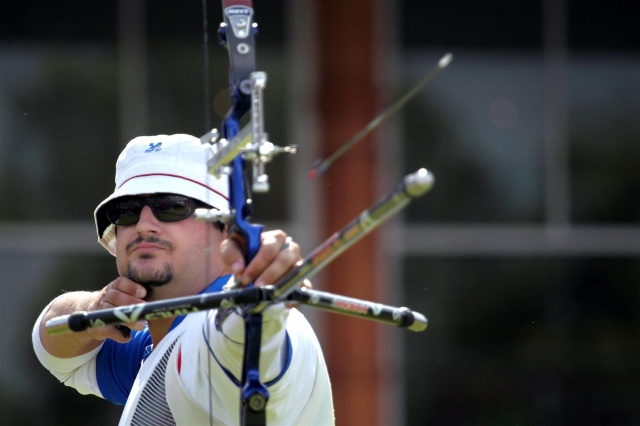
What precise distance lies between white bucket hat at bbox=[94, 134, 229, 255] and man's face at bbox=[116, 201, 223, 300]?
70mm

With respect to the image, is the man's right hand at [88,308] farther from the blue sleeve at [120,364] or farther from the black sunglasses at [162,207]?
the black sunglasses at [162,207]

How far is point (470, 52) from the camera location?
8.38 meters

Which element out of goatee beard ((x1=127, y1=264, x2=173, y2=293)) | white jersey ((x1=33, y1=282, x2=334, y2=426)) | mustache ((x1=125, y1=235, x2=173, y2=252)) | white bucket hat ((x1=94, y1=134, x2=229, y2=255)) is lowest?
white jersey ((x1=33, y1=282, x2=334, y2=426))

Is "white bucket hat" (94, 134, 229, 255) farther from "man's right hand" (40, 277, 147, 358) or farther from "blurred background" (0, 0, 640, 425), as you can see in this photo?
"blurred background" (0, 0, 640, 425)

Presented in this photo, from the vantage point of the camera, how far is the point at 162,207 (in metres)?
3.55

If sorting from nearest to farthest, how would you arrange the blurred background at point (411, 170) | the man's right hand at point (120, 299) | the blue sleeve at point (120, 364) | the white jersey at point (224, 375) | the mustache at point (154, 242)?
1. the white jersey at point (224, 375)
2. the man's right hand at point (120, 299)
3. the mustache at point (154, 242)
4. the blue sleeve at point (120, 364)
5. the blurred background at point (411, 170)

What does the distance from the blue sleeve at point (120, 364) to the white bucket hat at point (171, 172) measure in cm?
52

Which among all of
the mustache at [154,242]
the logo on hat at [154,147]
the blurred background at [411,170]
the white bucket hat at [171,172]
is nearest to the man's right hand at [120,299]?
the mustache at [154,242]

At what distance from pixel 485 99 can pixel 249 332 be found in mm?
5974

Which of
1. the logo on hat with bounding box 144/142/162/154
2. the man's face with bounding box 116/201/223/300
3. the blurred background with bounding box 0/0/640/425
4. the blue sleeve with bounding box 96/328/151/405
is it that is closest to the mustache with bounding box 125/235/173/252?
the man's face with bounding box 116/201/223/300

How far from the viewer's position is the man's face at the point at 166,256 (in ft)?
11.5

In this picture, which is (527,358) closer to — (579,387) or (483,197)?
(579,387)

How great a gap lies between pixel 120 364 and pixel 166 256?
56 centimetres

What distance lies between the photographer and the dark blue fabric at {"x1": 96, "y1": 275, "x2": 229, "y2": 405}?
155 inches
